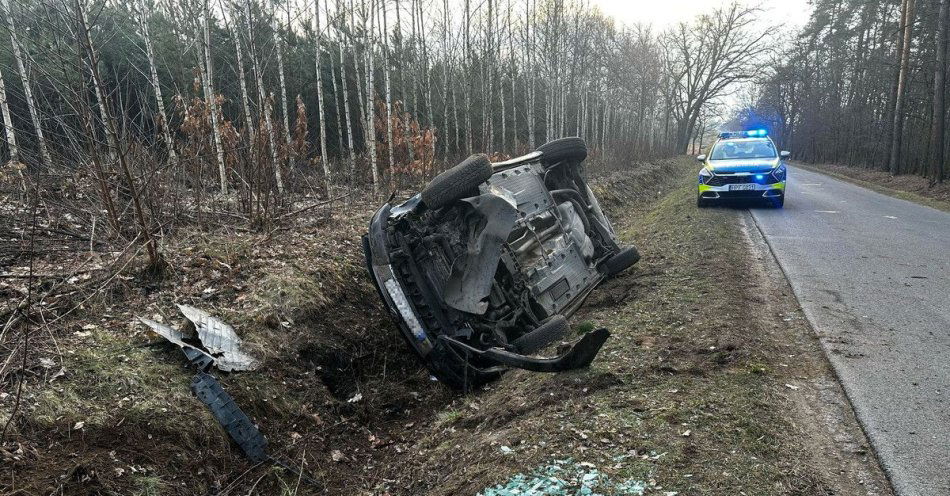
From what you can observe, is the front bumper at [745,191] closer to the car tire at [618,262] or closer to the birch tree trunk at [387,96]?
the car tire at [618,262]

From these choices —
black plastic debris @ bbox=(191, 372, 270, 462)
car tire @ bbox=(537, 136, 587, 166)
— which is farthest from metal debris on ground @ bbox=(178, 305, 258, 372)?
car tire @ bbox=(537, 136, 587, 166)

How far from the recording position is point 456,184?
471 centimetres

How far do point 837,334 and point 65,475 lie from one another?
17.6 feet

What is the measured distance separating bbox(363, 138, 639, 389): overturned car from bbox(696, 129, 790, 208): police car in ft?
23.8

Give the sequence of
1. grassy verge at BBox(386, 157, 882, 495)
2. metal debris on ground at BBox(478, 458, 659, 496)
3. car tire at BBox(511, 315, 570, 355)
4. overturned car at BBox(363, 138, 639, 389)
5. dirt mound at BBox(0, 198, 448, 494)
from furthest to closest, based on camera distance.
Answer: car tire at BBox(511, 315, 570, 355)
overturned car at BBox(363, 138, 639, 389)
dirt mound at BBox(0, 198, 448, 494)
grassy verge at BBox(386, 157, 882, 495)
metal debris on ground at BBox(478, 458, 659, 496)

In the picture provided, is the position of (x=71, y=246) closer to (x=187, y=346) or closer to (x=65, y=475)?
(x=187, y=346)

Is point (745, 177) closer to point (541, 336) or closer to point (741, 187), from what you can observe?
point (741, 187)

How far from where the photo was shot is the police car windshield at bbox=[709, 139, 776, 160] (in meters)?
12.0

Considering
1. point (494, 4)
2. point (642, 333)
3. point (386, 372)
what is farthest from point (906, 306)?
point (494, 4)

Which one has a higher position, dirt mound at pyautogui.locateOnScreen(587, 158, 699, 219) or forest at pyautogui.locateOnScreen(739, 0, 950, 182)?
forest at pyautogui.locateOnScreen(739, 0, 950, 182)

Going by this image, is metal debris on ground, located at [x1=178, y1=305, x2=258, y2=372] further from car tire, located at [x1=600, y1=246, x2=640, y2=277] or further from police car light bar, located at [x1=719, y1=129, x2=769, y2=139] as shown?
police car light bar, located at [x1=719, y1=129, x2=769, y2=139]

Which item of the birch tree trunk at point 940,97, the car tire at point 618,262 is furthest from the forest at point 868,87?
the car tire at point 618,262

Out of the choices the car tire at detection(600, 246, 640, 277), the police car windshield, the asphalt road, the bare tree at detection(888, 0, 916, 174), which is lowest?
the asphalt road

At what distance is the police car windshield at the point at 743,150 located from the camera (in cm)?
1200
